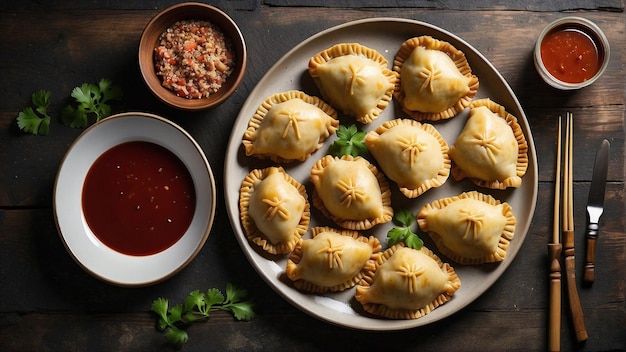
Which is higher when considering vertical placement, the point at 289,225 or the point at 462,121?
the point at 462,121

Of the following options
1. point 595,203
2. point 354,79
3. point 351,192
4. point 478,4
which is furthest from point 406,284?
point 478,4

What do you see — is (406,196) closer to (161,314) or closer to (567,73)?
(567,73)

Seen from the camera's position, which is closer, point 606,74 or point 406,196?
point 406,196

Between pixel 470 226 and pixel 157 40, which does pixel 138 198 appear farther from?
pixel 470 226

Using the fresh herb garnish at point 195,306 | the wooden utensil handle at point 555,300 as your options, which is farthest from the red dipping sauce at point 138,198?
the wooden utensil handle at point 555,300

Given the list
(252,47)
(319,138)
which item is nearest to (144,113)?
(252,47)

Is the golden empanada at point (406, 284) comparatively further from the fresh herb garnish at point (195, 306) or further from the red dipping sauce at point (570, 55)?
the red dipping sauce at point (570, 55)
